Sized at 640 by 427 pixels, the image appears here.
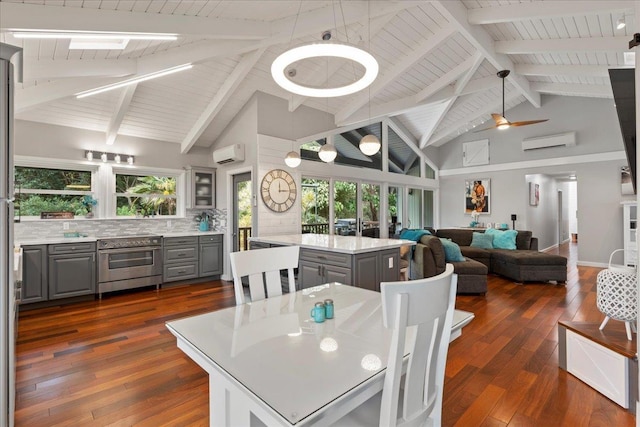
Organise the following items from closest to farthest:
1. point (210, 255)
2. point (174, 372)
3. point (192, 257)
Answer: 1. point (174, 372)
2. point (192, 257)
3. point (210, 255)

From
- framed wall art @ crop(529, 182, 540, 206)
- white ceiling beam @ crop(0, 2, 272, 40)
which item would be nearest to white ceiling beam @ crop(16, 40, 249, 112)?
white ceiling beam @ crop(0, 2, 272, 40)

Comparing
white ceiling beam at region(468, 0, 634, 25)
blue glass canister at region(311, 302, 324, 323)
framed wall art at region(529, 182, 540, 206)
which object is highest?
white ceiling beam at region(468, 0, 634, 25)

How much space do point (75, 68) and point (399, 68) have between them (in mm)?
4336

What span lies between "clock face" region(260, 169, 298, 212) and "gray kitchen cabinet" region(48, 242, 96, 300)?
2599 mm

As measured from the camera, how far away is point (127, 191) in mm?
5391

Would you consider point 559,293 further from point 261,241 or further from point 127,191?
point 127,191

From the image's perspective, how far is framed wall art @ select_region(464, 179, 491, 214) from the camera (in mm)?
8352

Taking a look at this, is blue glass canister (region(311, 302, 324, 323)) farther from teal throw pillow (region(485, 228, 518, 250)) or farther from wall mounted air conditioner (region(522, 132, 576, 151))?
wall mounted air conditioner (region(522, 132, 576, 151))

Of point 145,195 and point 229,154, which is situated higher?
point 229,154

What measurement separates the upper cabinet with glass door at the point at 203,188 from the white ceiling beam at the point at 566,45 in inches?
207

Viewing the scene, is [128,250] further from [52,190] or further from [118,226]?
[52,190]

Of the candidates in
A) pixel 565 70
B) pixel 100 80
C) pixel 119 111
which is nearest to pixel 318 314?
pixel 100 80

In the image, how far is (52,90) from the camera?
3727 millimetres

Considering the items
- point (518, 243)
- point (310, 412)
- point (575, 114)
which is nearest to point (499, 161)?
point (575, 114)
